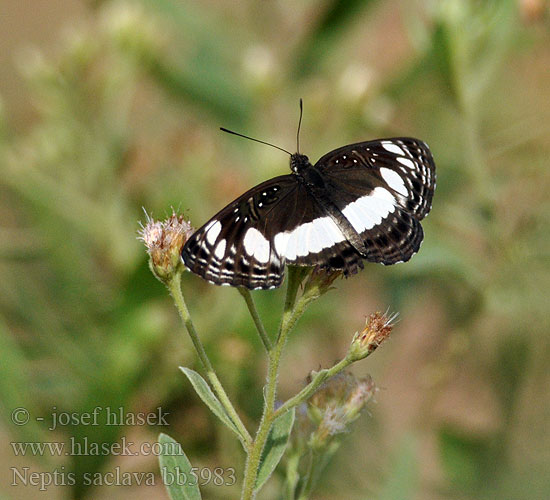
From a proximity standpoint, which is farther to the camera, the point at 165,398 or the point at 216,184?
the point at 216,184

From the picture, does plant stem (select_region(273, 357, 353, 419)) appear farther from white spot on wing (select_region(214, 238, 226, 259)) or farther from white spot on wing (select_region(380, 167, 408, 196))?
white spot on wing (select_region(380, 167, 408, 196))

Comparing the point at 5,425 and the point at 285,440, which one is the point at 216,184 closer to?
the point at 5,425

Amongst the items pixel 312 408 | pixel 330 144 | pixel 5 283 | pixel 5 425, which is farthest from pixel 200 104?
pixel 312 408

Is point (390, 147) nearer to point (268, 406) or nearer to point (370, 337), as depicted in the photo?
point (370, 337)

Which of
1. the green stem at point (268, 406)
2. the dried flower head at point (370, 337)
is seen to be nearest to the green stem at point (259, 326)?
the green stem at point (268, 406)

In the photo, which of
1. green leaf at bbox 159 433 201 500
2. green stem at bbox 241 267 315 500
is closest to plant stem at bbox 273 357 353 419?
green stem at bbox 241 267 315 500

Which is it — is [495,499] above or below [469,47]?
below

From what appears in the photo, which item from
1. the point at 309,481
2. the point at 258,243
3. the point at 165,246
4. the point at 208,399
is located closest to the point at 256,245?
the point at 258,243
